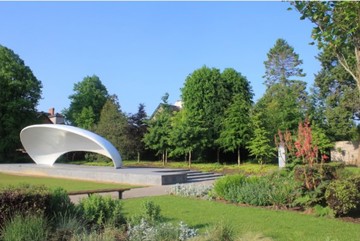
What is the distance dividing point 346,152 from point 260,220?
31.3m

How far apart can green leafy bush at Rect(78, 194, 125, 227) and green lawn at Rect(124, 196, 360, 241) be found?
63.2 inches

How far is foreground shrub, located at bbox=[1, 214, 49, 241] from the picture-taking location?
19.0ft

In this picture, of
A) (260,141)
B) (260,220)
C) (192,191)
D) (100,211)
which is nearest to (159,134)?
(260,141)

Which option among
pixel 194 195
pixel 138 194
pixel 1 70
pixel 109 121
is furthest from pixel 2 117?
pixel 194 195

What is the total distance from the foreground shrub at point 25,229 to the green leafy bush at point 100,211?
155cm

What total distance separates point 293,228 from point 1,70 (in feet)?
122

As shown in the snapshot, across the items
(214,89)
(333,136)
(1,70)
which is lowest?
(333,136)

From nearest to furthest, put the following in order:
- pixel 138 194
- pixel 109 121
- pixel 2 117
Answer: pixel 138 194 → pixel 109 121 → pixel 2 117

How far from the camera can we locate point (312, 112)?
113 ft

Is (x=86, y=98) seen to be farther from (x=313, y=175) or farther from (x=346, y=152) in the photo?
(x=313, y=175)

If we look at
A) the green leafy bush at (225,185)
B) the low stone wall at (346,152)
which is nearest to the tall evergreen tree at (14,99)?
the green leafy bush at (225,185)

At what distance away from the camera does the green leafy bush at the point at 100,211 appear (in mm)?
7840

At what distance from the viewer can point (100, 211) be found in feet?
26.3

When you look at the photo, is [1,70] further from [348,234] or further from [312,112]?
[348,234]
